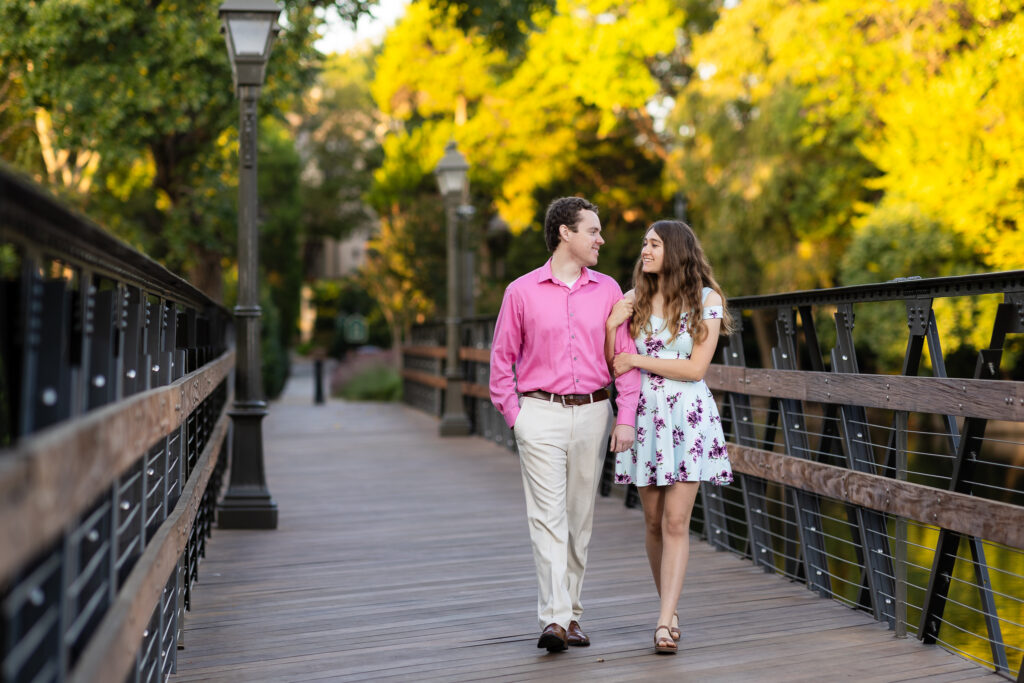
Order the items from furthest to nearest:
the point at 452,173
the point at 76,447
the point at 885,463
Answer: the point at 452,173
the point at 885,463
the point at 76,447

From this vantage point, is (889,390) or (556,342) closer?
(556,342)

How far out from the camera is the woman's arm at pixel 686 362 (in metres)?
4.48

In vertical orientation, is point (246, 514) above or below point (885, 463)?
below

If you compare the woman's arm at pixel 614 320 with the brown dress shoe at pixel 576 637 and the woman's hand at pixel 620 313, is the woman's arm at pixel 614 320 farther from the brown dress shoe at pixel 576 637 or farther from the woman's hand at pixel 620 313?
the brown dress shoe at pixel 576 637

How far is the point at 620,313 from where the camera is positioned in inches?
182

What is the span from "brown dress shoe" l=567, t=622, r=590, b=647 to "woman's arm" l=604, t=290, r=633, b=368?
1.08m

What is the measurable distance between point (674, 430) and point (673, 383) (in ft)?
0.61

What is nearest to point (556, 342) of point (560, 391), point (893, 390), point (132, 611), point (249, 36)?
point (560, 391)

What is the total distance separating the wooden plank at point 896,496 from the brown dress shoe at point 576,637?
134cm

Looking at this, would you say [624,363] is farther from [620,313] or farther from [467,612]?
[467,612]

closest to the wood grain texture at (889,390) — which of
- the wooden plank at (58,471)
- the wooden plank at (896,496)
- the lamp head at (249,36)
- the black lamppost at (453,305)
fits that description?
the wooden plank at (896,496)

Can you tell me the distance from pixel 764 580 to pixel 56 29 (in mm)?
12725

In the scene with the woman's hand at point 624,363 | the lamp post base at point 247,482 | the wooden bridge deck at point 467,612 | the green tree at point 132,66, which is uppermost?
the green tree at point 132,66

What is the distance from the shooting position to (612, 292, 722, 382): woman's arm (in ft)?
Answer: 14.7
